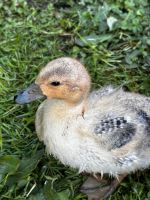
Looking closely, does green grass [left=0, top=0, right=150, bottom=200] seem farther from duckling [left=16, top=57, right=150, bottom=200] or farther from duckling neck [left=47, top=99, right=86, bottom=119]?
duckling neck [left=47, top=99, right=86, bottom=119]

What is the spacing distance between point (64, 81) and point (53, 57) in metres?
1.07

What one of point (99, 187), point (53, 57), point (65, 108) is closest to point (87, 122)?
point (65, 108)

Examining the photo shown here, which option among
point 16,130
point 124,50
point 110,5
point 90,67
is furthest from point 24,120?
point 110,5

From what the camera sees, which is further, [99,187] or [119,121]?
[99,187]

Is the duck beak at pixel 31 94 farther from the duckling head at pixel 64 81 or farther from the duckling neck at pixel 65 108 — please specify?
the duckling neck at pixel 65 108

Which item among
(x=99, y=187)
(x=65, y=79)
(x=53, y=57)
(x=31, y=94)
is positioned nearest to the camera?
(x=65, y=79)

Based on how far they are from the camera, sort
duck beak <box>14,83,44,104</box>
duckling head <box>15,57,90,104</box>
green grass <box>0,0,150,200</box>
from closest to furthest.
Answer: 1. duckling head <box>15,57,90,104</box>
2. duck beak <box>14,83,44,104</box>
3. green grass <box>0,0,150,200</box>

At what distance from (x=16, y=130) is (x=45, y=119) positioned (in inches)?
17.1

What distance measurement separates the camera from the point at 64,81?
9.92ft

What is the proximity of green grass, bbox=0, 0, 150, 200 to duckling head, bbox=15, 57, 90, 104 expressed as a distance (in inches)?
18.6

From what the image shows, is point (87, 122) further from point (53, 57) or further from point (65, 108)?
point (53, 57)

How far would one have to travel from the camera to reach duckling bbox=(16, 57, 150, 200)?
10.0ft

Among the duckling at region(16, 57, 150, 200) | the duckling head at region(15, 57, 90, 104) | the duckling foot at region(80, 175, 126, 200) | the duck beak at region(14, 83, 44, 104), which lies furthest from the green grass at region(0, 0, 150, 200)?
the duckling head at region(15, 57, 90, 104)

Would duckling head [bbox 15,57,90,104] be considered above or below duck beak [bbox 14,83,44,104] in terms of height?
above
